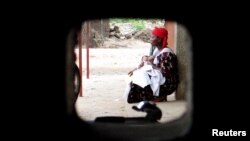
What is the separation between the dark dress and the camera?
27.3 ft

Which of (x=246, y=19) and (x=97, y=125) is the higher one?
(x=246, y=19)

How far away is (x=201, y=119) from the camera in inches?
132

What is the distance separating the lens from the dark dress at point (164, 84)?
328 inches

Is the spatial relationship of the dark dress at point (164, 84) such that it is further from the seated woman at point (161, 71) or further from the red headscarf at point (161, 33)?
the red headscarf at point (161, 33)

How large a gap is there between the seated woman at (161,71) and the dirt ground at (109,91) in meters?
0.21

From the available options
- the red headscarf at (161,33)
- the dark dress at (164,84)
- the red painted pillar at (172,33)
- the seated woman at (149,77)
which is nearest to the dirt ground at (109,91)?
the dark dress at (164,84)

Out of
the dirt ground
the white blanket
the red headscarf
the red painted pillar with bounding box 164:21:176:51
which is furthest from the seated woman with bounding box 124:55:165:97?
the red painted pillar with bounding box 164:21:176:51

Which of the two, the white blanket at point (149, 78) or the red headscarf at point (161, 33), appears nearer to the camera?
the white blanket at point (149, 78)

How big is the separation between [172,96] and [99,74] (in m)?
4.12

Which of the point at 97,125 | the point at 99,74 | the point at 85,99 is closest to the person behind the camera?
the point at 97,125

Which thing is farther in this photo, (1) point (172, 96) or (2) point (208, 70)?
(1) point (172, 96)

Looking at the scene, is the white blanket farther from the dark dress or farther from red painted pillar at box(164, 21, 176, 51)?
red painted pillar at box(164, 21, 176, 51)

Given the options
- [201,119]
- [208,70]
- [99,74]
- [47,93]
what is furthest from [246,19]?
[99,74]

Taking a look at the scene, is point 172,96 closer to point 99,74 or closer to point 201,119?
point 99,74
